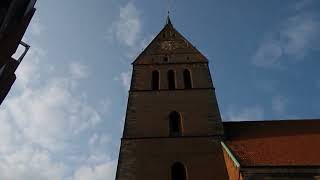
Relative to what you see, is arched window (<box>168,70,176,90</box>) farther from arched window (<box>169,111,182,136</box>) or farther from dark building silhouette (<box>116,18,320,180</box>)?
arched window (<box>169,111,182,136</box>)

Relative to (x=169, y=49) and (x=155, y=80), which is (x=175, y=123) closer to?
(x=155, y=80)

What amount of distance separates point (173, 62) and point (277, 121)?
573 centimetres

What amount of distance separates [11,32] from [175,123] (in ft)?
33.4

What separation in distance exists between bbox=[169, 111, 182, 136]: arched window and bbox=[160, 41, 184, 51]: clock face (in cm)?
504

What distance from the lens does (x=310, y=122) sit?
16.6 meters

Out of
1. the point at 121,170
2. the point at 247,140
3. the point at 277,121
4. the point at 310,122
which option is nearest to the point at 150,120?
the point at 121,170

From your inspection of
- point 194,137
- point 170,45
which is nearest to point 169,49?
point 170,45

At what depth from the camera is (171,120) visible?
15.8 meters

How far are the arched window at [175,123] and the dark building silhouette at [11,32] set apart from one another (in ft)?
27.6

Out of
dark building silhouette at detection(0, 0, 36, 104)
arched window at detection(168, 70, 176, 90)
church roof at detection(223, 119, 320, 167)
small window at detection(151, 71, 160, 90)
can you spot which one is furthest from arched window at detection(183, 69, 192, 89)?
dark building silhouette at detection(0, 0, 36, 104)

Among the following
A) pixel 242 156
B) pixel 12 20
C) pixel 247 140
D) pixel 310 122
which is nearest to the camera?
pixel 12 20

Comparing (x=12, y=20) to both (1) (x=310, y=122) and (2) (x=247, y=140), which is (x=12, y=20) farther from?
(1) (x=310, y=122)

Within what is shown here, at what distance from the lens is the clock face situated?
19.9 m

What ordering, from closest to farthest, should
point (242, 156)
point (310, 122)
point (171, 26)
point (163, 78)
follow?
point (242, 156)
point (310, 122)
point (163, 78)
point (171, 26)
